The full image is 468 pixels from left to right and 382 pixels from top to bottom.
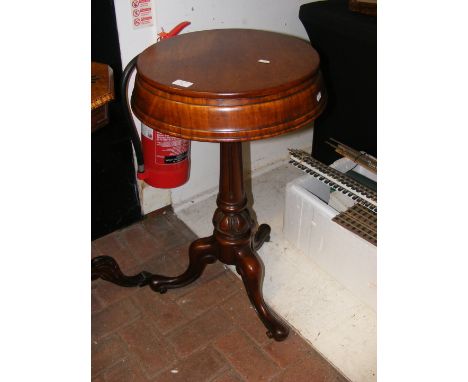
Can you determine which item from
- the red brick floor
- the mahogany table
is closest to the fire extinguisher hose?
the mahogany table

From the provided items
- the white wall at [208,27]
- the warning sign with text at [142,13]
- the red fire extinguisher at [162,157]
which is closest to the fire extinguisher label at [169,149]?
the red fire extinguisher at [162,157]

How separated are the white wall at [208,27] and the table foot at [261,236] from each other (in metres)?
0.42

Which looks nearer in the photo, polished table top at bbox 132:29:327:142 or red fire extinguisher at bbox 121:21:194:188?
polished table top at bbox 132:29:327:142

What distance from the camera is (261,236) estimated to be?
6.24 feet

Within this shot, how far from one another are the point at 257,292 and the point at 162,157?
60 cm

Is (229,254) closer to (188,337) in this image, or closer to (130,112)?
(188,337)

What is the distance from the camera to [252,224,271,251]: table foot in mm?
1889

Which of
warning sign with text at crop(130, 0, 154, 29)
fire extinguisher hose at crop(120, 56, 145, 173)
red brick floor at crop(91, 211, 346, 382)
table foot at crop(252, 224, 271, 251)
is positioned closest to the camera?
fire extinguisher hose at crop(120, 56, 145, 173)

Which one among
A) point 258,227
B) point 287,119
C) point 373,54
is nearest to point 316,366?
point 258,227

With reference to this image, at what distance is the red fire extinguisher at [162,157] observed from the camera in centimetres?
166

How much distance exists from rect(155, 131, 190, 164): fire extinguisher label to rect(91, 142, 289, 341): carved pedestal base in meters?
0.32

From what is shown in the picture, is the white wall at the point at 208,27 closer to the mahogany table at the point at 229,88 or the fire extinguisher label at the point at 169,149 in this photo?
the fire extinguisher label at the point at 169,149

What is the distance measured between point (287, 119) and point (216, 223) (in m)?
0.56

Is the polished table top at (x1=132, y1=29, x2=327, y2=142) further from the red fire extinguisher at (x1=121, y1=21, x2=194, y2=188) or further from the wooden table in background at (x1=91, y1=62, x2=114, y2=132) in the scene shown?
the red fire extinguisher at (x1=121, y1=21, x2=194, y2=188)
